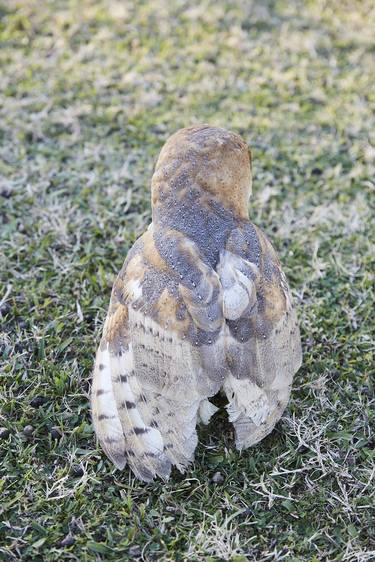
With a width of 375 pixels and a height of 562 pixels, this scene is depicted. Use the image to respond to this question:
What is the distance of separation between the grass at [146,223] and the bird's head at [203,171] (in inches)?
39.7

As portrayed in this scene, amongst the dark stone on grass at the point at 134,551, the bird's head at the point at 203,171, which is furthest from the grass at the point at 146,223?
the bird's head at the point at 203,171

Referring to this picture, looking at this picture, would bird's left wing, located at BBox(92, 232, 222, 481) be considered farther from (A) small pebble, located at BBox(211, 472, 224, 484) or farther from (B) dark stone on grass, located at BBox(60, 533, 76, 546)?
(B) dark stone on grass, located at BBox(60, 533, 76, 546)

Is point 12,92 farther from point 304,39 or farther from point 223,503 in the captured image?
point 223,503

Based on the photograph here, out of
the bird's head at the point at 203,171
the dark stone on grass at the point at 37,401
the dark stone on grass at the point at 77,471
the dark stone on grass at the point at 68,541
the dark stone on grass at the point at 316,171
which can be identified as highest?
the bird's head at the point at 203,171

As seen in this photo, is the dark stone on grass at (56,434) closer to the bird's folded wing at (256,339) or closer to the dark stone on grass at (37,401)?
the dark stone on grass at (37,401)

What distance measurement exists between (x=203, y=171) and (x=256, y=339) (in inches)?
36.6

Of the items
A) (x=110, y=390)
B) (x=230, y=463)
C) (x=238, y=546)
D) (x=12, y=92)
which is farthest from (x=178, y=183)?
(x=12, y=92)

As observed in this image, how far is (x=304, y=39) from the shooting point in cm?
722

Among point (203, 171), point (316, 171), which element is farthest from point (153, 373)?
point (316, 171)

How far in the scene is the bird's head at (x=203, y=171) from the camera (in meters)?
3.85

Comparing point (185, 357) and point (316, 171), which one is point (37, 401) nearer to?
point (185, 357)

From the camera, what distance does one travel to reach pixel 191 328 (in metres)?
3.44

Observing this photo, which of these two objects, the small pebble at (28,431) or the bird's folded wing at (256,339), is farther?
the small pebble at (28,431)

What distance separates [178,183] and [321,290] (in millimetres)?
1451
